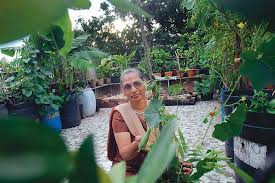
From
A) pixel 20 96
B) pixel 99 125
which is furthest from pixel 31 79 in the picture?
pixel 99 125

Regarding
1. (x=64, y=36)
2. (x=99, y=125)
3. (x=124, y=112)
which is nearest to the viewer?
(x=64, y=36)

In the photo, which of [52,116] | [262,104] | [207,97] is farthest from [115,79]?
[262,104]

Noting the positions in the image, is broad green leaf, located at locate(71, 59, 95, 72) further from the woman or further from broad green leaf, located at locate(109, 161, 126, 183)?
the woman

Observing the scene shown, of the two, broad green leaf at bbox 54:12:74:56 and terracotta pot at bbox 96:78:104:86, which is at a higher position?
broad green leaf at bbox 54:12:74:56

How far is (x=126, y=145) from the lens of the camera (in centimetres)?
153

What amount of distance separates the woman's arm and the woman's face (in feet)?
0.76

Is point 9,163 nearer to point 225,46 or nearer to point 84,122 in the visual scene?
point 225,46

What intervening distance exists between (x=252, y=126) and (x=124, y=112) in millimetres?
715

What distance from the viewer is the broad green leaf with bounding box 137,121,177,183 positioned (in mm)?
106

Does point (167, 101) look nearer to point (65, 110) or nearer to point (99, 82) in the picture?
point (99, 82)

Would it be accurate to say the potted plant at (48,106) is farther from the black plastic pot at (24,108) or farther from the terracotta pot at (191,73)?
the terracotta pot at (191,73)

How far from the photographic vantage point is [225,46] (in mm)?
3482

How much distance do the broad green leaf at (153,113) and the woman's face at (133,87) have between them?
0.57 meters

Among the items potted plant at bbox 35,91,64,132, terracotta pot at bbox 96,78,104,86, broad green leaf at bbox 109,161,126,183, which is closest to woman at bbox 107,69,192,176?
broad green leaf at bbox 109,161,126,183
